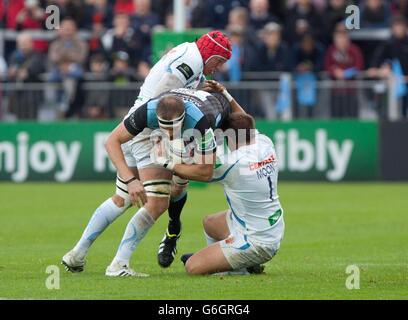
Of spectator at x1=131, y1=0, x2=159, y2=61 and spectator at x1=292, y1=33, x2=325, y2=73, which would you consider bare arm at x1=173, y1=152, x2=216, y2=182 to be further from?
spectator at x1=131, y1=0, x2=159, y2=61

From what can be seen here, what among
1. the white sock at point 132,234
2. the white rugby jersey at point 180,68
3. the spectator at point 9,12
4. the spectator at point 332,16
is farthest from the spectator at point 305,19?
the white sock at point 132,234

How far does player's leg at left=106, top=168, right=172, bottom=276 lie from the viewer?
8.63m

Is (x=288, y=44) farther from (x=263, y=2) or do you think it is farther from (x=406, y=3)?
(x=406, y=3)

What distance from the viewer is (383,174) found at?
20.7m

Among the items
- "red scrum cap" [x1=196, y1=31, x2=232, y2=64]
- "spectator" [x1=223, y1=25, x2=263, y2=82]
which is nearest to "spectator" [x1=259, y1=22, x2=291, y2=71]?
"spectator" [x1=223, y1=25, x2=263, y2=82]

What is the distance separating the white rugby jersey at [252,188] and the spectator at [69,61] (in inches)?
476

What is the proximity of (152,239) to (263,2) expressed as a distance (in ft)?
35.3

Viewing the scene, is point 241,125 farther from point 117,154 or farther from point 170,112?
point 117,154

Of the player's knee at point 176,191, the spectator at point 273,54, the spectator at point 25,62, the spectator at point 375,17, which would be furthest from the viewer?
the spectator at point 375,17

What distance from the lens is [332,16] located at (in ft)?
70.7

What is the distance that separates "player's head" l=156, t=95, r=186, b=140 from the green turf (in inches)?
54.5

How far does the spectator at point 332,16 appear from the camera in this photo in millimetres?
21469

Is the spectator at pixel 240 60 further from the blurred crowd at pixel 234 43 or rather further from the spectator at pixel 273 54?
the spectator at pixel 273 54

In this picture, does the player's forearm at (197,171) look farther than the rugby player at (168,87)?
No
